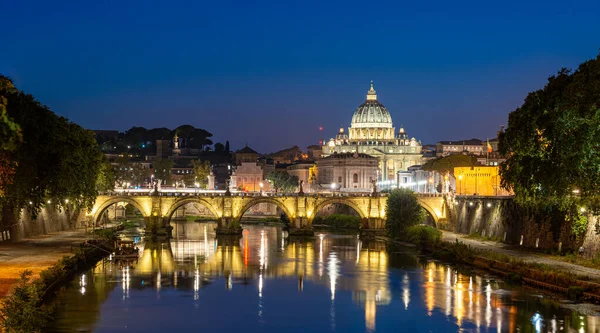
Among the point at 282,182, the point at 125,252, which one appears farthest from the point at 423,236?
the point at 282,182

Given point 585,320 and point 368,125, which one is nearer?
point 585,320

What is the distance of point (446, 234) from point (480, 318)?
3652cm

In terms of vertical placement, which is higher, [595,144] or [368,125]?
[368,125]

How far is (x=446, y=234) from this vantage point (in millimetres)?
69625

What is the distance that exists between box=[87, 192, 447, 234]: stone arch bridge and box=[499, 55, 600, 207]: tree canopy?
33.6 m

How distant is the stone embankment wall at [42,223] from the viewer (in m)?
51.6

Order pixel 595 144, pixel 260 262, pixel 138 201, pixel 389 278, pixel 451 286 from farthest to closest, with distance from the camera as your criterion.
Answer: pixel 138 201, pixel 260 262, pixel 389 278, pixel 451 286, pixel 595 144

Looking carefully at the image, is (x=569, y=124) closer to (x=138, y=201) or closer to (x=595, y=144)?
(x=595, y=144)

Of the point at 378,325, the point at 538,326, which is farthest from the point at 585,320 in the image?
the point at 378,325

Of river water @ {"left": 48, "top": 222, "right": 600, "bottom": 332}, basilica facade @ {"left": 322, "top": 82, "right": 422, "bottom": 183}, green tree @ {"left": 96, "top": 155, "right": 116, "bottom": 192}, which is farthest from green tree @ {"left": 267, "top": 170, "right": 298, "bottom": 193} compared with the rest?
river water @ {"left": 48, "top": 222, "right": 600, "bottom": 332}

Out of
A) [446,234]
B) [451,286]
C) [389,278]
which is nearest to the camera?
[451,286]

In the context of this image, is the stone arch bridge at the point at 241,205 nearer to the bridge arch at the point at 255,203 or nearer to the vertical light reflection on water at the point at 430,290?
the bridge arch at the point at 255,203

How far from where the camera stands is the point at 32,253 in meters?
Result: 44.6

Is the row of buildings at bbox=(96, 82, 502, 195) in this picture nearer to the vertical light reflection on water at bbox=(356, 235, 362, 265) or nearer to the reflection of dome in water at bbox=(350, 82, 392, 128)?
the reflection of dome in water at bbox=(350, 82, 392, 128)
